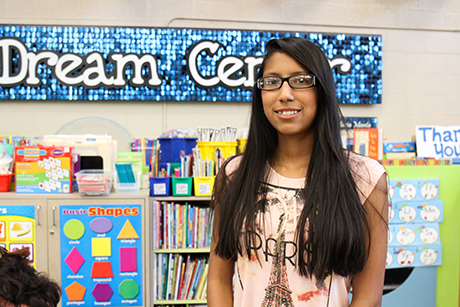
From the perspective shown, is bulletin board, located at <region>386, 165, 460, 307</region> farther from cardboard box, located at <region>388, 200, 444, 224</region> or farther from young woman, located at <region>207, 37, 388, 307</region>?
young woman, located at <region>207, 37, 388, 307</region>

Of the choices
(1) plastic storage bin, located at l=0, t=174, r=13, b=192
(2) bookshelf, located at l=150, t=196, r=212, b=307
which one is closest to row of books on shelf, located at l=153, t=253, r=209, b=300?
(2) bookshelf, located at l=150, t=196, r=212, b=307

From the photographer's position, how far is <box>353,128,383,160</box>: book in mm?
2652

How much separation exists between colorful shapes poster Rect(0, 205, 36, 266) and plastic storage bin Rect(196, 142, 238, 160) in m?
1.15

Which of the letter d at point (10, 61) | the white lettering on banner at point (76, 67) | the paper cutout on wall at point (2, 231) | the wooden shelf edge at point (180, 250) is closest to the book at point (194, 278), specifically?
the wooden shelf edge at point (180, 250)

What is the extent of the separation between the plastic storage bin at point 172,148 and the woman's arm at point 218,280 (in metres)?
1.58

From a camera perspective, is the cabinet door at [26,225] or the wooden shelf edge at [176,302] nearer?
the cabinet door at [26,225]

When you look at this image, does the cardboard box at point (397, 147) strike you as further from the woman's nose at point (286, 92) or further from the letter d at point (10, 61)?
the letter d at point (10, 61)

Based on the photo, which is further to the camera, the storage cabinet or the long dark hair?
the storage cabinet

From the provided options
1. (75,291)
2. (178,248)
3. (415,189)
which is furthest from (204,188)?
(415,189)

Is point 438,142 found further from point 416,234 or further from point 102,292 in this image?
point 102,292

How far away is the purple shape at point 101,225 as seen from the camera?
7.63 feet

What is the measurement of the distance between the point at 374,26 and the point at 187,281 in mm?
3352

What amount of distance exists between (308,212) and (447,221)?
1.98 m

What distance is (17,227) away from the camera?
7.54 ft
